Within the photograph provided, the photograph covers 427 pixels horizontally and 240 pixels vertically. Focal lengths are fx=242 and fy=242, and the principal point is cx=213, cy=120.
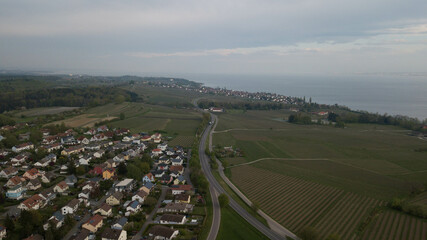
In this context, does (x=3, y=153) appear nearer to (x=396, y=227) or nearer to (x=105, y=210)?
(x=105, y=210)

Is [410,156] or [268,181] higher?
[410,156]

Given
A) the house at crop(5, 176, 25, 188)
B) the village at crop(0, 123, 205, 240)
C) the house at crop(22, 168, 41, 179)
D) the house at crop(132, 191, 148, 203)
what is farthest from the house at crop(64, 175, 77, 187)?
the house at crop(132, 191, 148, 203)

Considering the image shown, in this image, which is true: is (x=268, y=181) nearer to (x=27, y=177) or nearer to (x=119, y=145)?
(x=119, y=145)

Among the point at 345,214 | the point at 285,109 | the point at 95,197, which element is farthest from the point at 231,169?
the point at 285,109

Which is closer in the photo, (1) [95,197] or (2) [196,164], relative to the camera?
(1) [95,197]

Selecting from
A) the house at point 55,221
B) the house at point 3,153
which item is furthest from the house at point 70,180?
the house at point 3,153

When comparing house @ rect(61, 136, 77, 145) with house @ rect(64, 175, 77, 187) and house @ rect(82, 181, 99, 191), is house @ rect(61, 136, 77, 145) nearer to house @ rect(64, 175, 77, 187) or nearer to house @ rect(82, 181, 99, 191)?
house @ rect(64, 175, 77, 187)

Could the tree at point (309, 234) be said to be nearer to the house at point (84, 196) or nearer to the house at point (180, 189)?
the house at point (180, 189)

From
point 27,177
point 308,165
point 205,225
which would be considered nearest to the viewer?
point 205,225
